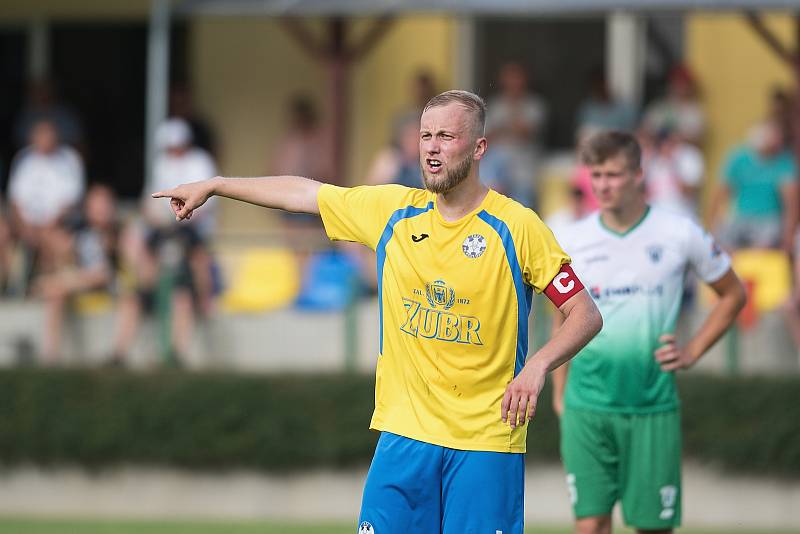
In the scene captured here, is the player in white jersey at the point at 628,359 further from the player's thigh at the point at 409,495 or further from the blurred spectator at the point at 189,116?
the blurred spectator at the point at 189,116

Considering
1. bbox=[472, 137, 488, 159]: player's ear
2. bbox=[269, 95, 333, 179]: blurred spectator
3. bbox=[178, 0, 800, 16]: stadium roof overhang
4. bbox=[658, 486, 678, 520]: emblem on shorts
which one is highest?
bbox=[178, 0, 800, 16]: stadium roof overhang

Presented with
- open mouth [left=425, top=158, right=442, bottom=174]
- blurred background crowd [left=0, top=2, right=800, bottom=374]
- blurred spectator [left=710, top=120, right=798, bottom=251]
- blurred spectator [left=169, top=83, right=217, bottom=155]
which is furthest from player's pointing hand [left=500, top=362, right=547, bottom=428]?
blurred spectator [left=169, top=83, right=217, bottom=155]

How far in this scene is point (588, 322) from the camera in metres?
5.47

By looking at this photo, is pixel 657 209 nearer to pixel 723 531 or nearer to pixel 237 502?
pixel 723 531

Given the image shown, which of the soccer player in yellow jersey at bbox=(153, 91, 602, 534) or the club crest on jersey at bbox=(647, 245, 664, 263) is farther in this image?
the club crest on jersey at bbox=(647, 245, 664, 263)

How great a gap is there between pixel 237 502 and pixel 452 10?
16.6 feet

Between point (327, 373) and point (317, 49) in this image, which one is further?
point (317, 49)

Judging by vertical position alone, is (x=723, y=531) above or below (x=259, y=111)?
below

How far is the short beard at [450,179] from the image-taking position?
5547mm

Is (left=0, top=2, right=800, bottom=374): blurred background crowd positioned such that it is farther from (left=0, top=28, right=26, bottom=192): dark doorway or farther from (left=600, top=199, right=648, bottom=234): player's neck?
(left=600, top=199, right=648, bottom=234): player's neck

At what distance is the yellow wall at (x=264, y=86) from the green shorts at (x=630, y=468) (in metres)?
10.6

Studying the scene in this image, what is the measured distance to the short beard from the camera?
18.2ft

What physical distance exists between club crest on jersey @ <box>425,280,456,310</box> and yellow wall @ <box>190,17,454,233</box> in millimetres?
11977

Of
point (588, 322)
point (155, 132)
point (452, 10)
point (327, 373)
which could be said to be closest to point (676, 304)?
point (588, 322)
